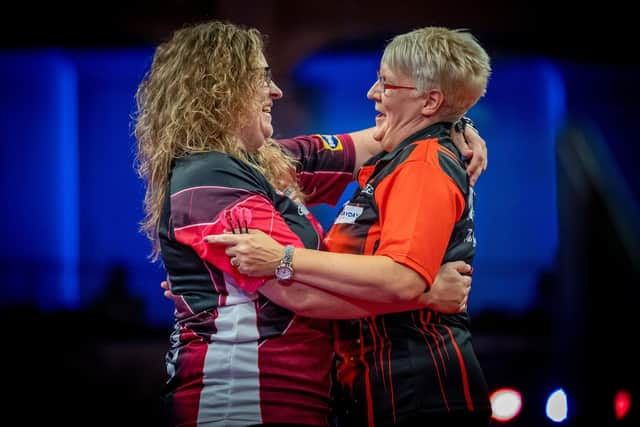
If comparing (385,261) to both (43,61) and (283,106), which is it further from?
(43,61)

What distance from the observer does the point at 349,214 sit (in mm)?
1926

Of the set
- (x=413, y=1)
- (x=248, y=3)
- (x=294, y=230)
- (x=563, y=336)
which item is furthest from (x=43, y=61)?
(x=563, y=336)

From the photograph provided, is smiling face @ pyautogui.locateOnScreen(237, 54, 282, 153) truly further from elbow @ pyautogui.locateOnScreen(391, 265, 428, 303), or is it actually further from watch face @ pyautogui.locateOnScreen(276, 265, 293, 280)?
elbow @ pyautogui.locateOnScreen(391, 265, 428, 303)

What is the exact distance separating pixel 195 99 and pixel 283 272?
0.49 meters

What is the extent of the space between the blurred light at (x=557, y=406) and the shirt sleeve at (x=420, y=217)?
1744 mm

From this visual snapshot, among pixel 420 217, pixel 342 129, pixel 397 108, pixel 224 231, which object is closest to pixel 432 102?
pixel 397 108

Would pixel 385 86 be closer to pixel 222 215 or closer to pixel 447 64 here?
pixel 447 64

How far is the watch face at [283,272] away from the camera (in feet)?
5.67

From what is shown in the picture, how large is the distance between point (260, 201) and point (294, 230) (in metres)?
0.14

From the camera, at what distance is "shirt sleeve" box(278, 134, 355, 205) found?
93.4 inches

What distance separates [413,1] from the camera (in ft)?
12.1

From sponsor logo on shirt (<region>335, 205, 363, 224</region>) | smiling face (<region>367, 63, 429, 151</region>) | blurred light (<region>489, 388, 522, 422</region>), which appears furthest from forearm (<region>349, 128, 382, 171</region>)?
blurred light (<region>489, 388, 522, 422</region>)

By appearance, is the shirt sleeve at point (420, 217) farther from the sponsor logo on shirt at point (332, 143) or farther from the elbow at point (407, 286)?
the sponsor logo on shirt at point (332, 143)

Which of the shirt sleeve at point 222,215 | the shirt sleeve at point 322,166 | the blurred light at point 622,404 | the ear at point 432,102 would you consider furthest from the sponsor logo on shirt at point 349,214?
the blurred light at point 622,404
